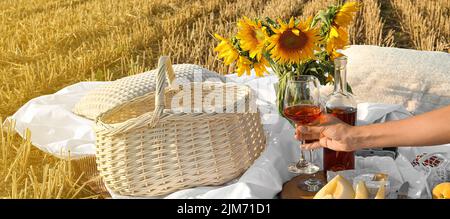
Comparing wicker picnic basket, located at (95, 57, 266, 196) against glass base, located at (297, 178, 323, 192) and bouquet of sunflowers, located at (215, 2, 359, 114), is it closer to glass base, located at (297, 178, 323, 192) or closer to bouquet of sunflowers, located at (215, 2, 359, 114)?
bouquet of sunflowers, located at (215, 2, 359, 114)

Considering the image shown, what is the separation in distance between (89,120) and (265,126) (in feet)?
3.44

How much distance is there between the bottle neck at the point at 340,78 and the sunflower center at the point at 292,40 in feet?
0.60

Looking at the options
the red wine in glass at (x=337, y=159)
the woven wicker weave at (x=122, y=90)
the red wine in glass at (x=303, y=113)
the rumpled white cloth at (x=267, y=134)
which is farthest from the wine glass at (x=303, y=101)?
the woven wicker weave at (x=122, y=90)

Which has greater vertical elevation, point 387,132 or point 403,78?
point 387,132

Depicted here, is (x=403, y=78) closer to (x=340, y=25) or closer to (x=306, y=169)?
(x=340, y=25)

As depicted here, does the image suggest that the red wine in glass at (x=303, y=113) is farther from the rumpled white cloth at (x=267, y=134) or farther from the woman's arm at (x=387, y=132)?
the rumpled white cloth at (x=267, y=134)

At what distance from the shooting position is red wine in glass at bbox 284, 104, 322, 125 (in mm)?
2111

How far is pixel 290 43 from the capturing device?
2.32 m

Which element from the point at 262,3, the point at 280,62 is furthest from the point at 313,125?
the point at 262,3

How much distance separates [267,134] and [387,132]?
98 cm

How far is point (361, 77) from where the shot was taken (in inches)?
141

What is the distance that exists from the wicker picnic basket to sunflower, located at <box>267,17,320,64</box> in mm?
318

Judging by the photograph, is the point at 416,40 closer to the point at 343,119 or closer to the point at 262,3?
the point at 262,3

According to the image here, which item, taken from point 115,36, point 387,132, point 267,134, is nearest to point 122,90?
point 267,134
